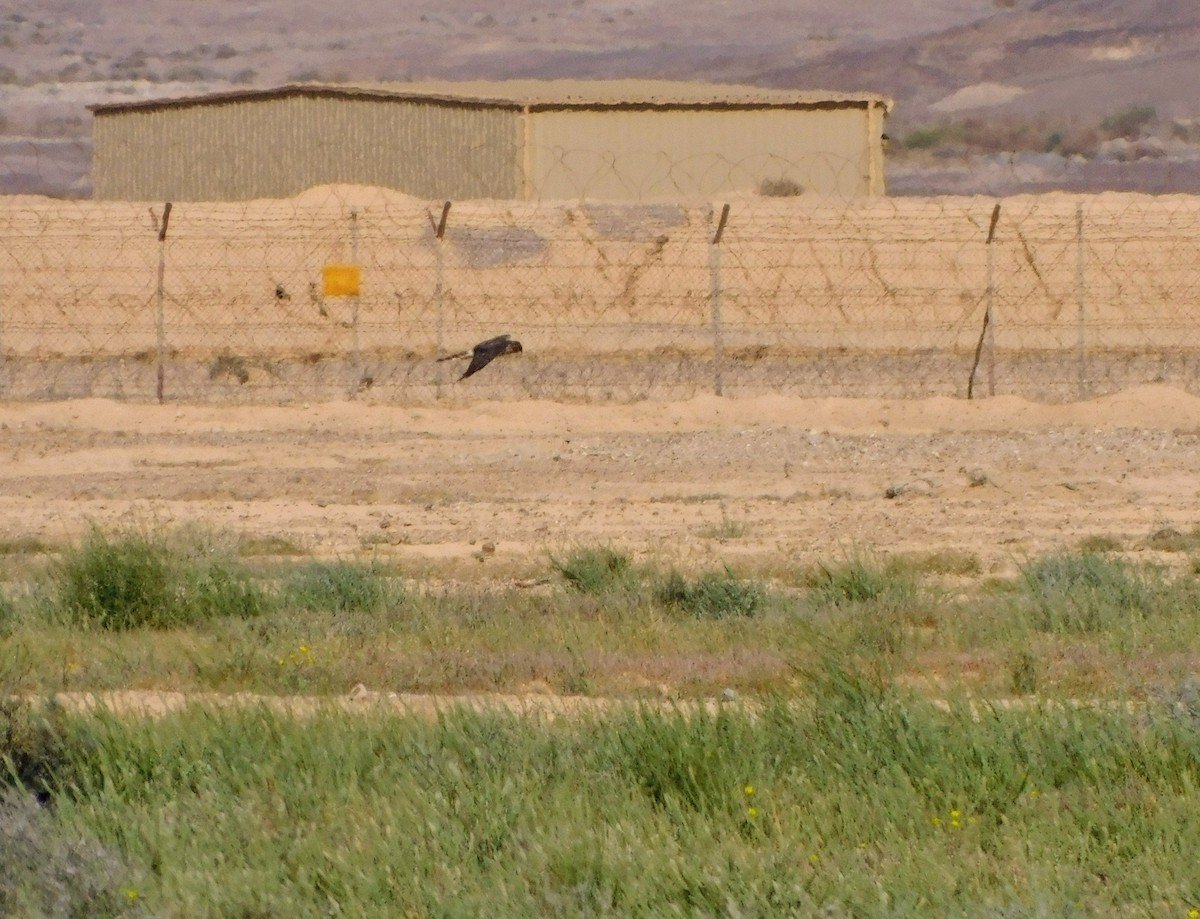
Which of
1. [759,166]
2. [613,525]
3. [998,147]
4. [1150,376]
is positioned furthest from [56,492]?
[998,147]

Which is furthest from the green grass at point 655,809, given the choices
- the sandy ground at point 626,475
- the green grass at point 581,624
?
the sandy ground at point 626,475

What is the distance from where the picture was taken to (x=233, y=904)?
15.8ft

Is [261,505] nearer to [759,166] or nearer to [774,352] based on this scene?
[774,352]

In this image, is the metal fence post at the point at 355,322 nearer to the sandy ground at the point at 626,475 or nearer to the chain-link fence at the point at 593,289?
the chain-link fence at the point at 593,289

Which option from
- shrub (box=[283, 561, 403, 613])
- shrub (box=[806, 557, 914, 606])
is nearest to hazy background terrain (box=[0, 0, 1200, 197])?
shrub (box=[806, 557, 914, 606])

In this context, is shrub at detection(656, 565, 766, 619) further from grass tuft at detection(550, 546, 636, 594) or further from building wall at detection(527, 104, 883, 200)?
building wall at detection(527, 104, 883, 200)

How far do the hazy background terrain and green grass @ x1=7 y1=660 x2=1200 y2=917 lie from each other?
4311 centimetres

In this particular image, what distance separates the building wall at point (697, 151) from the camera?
2966 centimetres

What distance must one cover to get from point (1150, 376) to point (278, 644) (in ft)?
54.3

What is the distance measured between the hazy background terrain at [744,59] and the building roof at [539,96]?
1569cm

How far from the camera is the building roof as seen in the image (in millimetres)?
29656

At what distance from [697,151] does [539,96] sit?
123 inches

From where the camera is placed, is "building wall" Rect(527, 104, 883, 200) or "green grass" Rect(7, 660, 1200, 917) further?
"building wall" Rect(527, 104, 883, 200)

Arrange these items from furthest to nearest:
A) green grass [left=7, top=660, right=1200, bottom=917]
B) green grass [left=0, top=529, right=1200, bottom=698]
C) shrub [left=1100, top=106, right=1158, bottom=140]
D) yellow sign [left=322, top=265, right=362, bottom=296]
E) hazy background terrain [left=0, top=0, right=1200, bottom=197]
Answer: shrub [left=1100, top=106, right=1158, bottom=140], hazy background terrain [left=0, top=0, right=1200, bottom=197], yellow sign [left=322, top=265, right=362, bottom=296], green grass [left=0, top=529, right=1200, bottom=698], green grass [left=7, top=660, right=1200, bottom=917]
